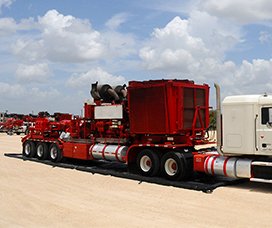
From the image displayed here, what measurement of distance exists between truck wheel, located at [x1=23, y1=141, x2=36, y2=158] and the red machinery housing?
11.1 feet

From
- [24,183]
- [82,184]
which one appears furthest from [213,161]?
[24,183]

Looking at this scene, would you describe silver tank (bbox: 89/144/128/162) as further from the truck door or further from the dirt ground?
the truck door

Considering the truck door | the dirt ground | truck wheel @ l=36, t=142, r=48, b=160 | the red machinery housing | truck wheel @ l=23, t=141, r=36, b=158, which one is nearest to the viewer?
the dirt ground

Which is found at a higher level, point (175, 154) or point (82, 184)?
point (175, 154)

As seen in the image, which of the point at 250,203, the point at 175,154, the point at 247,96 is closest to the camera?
the point at 250,203

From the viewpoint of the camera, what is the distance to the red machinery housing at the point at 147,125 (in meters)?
14.0

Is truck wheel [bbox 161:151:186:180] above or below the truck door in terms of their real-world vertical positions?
below

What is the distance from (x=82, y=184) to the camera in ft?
43.4

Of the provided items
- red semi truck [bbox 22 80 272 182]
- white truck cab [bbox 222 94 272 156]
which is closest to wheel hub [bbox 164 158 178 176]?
red semi truck [bbox 22 80 272 182]

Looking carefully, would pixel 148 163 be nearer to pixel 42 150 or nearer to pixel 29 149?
pixel 42 150

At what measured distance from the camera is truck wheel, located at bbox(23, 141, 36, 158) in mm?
21047

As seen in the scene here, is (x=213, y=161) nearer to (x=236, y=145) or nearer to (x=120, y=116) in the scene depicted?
(x=236, y=145)

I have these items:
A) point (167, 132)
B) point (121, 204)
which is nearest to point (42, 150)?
point (167, 132)

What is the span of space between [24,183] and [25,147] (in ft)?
28.3
